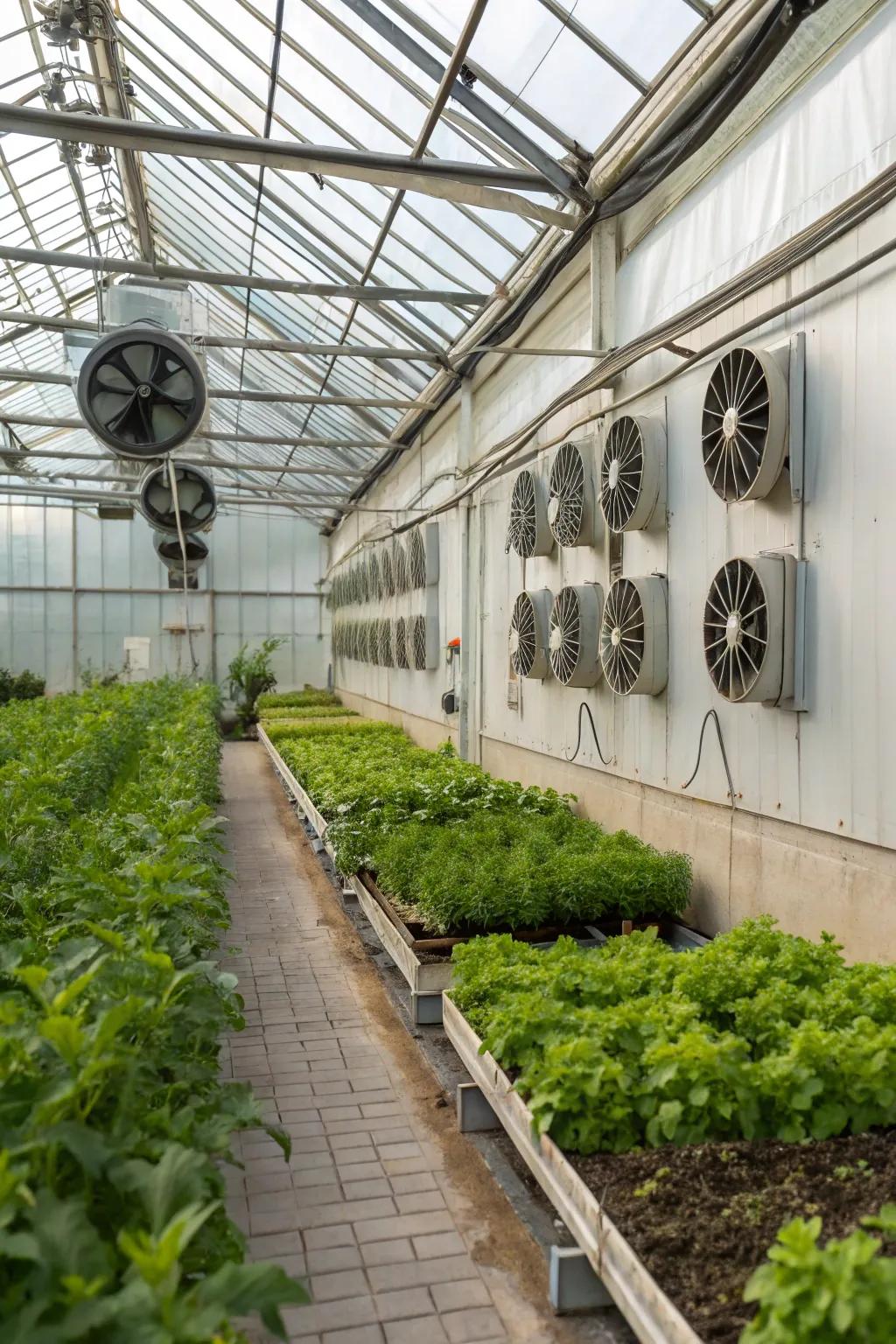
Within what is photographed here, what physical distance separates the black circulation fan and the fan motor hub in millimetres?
4978

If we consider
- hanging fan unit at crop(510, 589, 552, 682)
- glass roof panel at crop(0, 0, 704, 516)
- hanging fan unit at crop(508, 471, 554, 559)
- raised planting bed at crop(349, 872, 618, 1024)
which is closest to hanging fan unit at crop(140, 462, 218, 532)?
glass roof panel at crop(0, 0, 704, 516)

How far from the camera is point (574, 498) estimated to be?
686cm

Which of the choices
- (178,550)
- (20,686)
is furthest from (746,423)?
(20,686)

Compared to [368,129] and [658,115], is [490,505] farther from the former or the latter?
[658,115]

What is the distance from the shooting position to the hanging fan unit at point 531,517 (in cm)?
774

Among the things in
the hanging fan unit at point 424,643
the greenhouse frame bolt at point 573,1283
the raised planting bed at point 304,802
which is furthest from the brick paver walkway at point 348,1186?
the hanging fan unit at point 424,643

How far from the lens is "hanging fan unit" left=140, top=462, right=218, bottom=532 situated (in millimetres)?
12867

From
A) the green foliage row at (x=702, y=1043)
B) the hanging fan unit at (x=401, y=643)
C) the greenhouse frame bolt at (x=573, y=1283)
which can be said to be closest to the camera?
the greenhouse frame bolt at (x=573, y=1283)

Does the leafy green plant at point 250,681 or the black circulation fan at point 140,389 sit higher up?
the black circulation fan at point 140,389

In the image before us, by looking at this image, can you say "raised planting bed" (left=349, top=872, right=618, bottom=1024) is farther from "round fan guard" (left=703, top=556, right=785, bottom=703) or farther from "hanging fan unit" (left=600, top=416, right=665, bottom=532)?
Result: "hanging fan unit" (left=600, top=416, right=665, bottom=532)

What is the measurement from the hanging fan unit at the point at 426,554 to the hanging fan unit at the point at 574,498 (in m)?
5.25

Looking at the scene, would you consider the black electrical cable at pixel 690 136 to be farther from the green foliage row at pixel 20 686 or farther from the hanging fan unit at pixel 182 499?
the green foliage row at pixel 20 686

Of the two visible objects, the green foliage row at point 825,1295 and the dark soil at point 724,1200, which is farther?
the dark soil at point 724,1200

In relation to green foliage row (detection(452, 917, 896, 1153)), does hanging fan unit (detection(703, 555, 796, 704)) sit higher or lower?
higher
